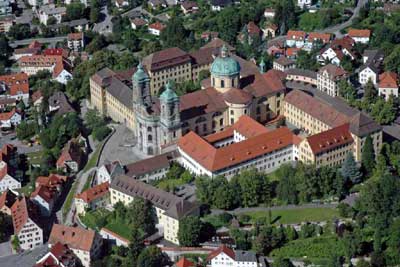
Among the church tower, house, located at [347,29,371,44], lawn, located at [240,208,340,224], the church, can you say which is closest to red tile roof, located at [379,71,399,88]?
the church

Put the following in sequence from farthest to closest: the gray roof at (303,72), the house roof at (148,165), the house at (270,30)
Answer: the house at (270,30)
the gray roof at (303,72)
the house roof at (148,165)

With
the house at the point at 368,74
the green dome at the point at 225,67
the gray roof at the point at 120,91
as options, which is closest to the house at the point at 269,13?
the house at the point at 368,74

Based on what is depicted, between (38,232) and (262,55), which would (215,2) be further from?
(38,232)

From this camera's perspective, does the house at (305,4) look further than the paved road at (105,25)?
No

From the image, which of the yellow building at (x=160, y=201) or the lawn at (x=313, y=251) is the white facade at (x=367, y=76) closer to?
the lawn at (x=313, y=251)

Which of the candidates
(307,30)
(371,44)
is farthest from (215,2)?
(371,44)

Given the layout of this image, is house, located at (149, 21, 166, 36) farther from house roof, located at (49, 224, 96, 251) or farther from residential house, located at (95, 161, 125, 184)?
house roof, located at (49, 224, 96, 251)

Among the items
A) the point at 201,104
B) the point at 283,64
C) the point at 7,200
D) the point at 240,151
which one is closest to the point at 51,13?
the point at 283,64
